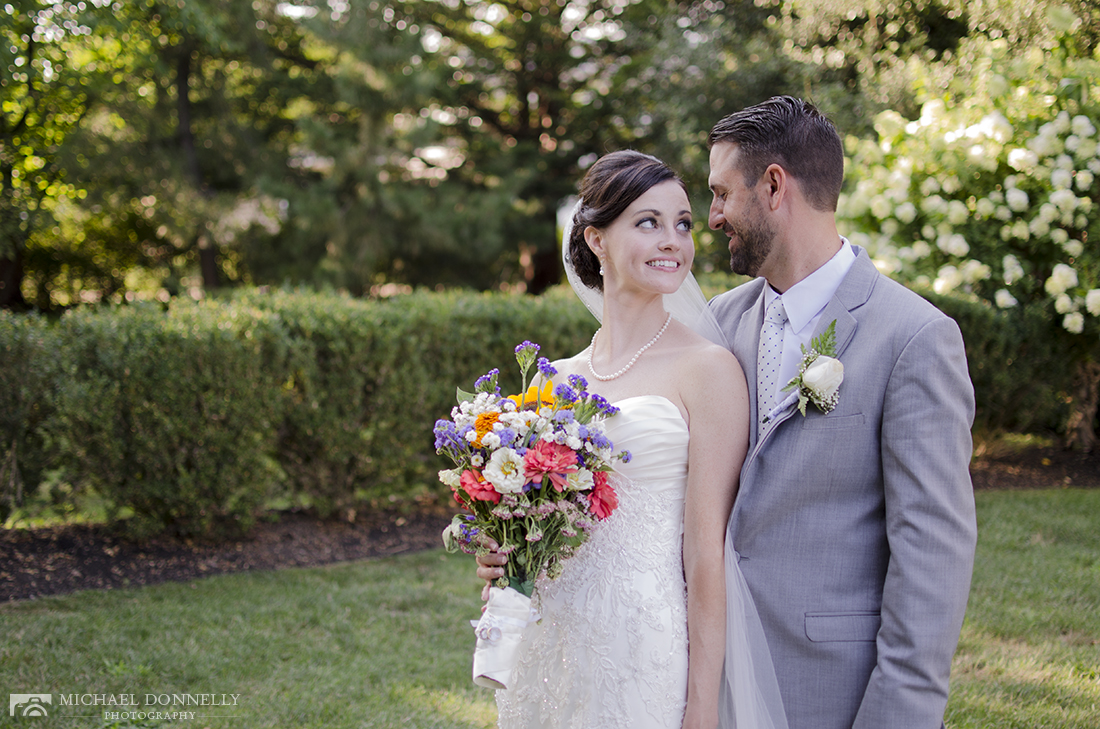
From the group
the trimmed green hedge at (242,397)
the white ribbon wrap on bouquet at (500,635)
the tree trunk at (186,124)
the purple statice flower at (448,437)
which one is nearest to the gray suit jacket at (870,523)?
the white ribbon wrap on bouquet at (500,635)

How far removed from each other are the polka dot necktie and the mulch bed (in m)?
4.69

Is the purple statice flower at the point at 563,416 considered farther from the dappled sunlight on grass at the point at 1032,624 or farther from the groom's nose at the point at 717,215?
the dappled sunlight on grass at the point at 1032,624

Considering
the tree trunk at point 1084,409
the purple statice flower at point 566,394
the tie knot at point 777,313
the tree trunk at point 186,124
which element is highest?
the tree trunk at point 186,124

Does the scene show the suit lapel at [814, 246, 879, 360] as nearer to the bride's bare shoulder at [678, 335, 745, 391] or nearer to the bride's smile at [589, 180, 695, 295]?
the bride's bare shoulder at [678, 335, 745, 391]

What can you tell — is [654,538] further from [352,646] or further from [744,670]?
[352,646]

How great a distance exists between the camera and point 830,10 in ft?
36.4

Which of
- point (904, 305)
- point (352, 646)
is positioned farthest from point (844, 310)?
point (352, 646)

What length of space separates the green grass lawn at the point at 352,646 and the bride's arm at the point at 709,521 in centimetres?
206

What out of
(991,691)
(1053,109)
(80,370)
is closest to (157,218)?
(80,370)

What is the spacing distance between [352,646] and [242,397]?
2.16 m

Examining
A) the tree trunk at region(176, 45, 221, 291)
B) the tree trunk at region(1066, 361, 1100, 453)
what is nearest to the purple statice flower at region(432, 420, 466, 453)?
the tree trunk at region(1066, 361, 1100, 453)

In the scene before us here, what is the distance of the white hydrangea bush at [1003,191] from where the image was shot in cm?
722

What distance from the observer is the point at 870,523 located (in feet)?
6.66

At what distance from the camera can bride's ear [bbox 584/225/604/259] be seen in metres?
2.71
